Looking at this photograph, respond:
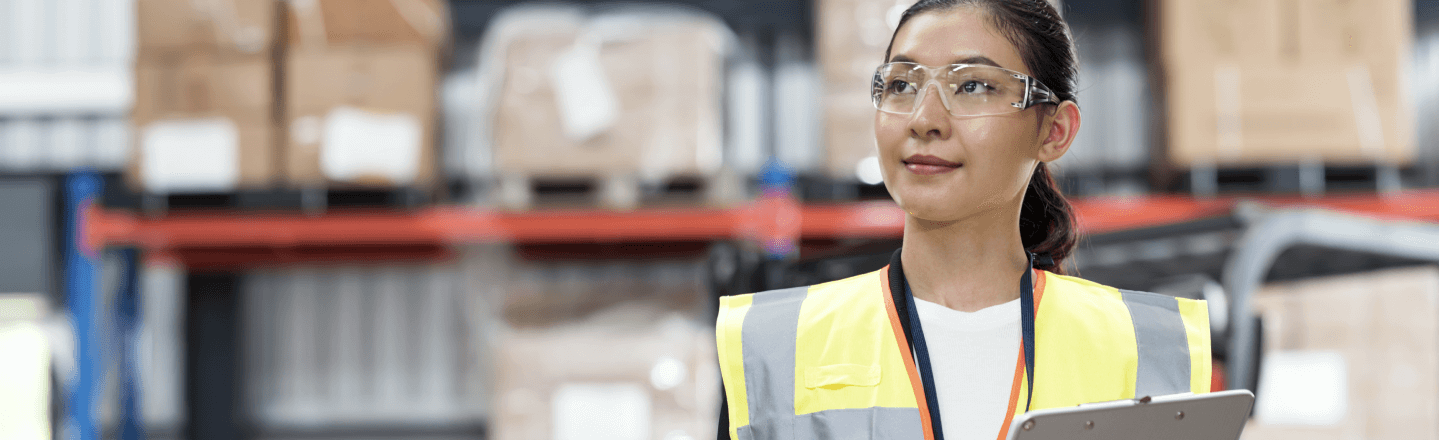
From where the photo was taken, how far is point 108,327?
12.8 ft

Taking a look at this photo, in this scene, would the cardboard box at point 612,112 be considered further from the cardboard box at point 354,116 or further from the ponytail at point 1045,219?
Result: the ponytail at point 1045,219

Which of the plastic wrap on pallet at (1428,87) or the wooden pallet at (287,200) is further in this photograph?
the plastic wrap on pallet at (1428,87)

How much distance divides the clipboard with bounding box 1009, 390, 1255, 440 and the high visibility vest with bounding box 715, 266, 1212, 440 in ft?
0.38

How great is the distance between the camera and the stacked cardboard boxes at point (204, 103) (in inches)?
141

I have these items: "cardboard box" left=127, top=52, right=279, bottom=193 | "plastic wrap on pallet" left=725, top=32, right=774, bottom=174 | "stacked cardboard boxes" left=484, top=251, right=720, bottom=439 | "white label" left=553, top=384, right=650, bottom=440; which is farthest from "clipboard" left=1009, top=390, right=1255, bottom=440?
"plastic wrap on pallet" left=725, top=32, right=774, bottom=174

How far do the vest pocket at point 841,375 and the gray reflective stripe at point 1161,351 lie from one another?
0.30 m

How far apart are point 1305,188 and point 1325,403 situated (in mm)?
1238

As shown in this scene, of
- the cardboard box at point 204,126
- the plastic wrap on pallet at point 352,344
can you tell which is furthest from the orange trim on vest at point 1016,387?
the plastic wrap on pallet at point 352,344

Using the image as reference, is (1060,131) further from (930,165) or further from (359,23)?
(359,23)

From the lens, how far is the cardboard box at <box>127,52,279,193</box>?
3576 mm

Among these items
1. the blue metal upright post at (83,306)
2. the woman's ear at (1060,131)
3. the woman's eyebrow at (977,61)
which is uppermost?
the woman's eyebrow at (977,61)

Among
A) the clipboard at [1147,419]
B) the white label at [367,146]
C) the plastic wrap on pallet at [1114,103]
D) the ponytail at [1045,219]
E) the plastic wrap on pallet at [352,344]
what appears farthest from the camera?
the plastic wrap on pallet at [352,344]

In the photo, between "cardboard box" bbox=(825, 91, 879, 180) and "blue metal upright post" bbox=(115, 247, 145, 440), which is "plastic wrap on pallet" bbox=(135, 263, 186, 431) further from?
"cardboard box" bbox=(825, 91, 879, 180)

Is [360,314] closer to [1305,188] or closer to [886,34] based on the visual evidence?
[886,34]
